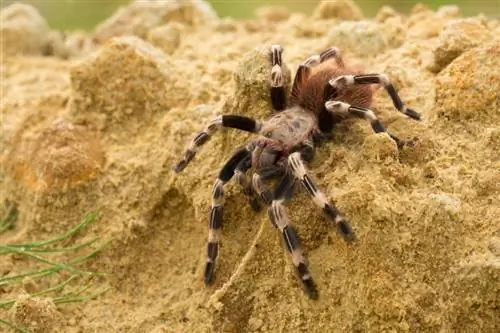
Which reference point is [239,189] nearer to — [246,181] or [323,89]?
[246,181]

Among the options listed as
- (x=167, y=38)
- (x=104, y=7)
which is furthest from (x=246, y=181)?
(x=104, y=7)

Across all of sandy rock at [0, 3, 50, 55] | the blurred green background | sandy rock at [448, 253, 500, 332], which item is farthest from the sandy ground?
the blurred green background

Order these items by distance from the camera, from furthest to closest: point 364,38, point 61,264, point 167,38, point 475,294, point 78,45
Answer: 1. point 78,45
2. point 167,38
3. point 364,38
4. point 61,264
5. point 475,294

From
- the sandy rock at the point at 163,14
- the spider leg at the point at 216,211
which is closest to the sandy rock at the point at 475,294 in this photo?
the spider leg at the point at 216,211

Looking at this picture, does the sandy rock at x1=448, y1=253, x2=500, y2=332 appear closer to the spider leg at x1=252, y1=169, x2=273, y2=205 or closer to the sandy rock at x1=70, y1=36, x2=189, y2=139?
the spider leg at x1=252, y1=169, x2=273, y2=205

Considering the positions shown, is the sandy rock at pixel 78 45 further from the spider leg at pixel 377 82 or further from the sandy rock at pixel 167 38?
the spider leg at pixel 377 82
